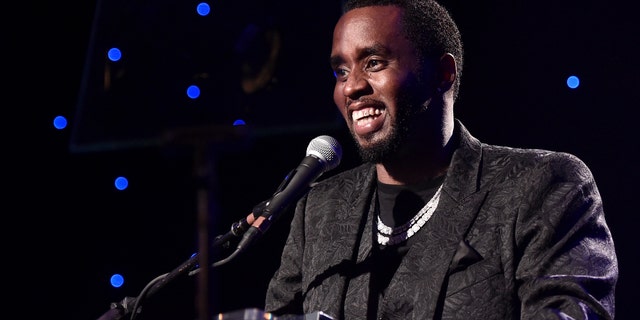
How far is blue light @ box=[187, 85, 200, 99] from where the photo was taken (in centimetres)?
300

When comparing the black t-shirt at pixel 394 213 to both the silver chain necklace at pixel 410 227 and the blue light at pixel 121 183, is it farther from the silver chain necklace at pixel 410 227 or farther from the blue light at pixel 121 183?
the blue light at pixel 121 183

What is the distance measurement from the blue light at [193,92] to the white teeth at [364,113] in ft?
1.86

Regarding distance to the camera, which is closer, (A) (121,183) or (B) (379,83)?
(B) (379,83)

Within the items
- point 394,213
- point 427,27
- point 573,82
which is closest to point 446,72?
point 427,27

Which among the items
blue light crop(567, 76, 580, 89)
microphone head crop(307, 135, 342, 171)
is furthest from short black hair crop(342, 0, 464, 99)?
blue light crop(567, 76, 580, 89)

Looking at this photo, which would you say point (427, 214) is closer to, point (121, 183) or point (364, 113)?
point (364, 113)

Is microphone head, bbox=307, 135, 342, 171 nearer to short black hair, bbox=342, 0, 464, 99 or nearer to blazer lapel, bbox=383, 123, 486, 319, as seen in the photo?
blazer lapel, bbox=383, 123, 486, 319

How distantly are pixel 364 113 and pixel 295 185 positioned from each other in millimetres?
589

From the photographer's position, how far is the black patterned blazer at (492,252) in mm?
2480

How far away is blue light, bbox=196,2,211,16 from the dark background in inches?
3.4

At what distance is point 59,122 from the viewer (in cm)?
427

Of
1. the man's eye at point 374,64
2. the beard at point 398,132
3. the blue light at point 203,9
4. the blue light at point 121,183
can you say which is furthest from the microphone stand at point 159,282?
the blue light at point 121,183

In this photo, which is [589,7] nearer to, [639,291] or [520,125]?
[520,125]

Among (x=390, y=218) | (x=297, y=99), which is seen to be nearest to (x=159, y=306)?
(x=297, y=99)
